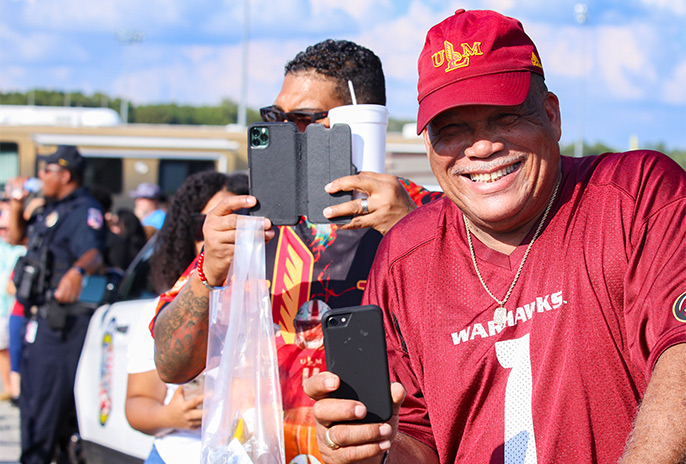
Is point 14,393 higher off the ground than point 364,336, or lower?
lower

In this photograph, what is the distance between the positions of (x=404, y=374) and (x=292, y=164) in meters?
0.72

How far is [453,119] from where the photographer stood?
208cm

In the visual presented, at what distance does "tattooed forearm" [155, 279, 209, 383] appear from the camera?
2555mm

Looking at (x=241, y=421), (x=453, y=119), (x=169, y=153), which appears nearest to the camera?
(x=453, y=119)

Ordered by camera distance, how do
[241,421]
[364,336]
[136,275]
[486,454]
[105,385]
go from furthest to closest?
[136,275] < [105,385] < [241,421] < [486,454] < [364,336]

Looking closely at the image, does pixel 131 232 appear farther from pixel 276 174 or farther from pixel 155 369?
pixel 276 174

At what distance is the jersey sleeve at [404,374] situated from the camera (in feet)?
7.01

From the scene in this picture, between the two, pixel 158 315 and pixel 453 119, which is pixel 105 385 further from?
pixel 453 119

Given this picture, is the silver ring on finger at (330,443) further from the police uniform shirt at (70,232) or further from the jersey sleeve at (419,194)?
the police uniform shirt at (70,232)

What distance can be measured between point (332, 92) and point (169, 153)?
1267cm

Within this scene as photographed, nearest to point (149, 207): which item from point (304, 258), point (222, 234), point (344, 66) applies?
point (344, 66)

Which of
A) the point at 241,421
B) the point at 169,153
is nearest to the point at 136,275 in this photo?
the point at 241,421

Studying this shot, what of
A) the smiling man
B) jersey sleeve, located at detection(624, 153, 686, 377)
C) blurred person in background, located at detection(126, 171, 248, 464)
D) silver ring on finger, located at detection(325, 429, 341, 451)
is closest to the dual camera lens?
the smiling man

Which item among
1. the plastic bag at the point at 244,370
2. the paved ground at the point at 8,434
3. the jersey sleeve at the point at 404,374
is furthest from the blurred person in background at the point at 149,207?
the jersey sleeve at the point at 404,374
